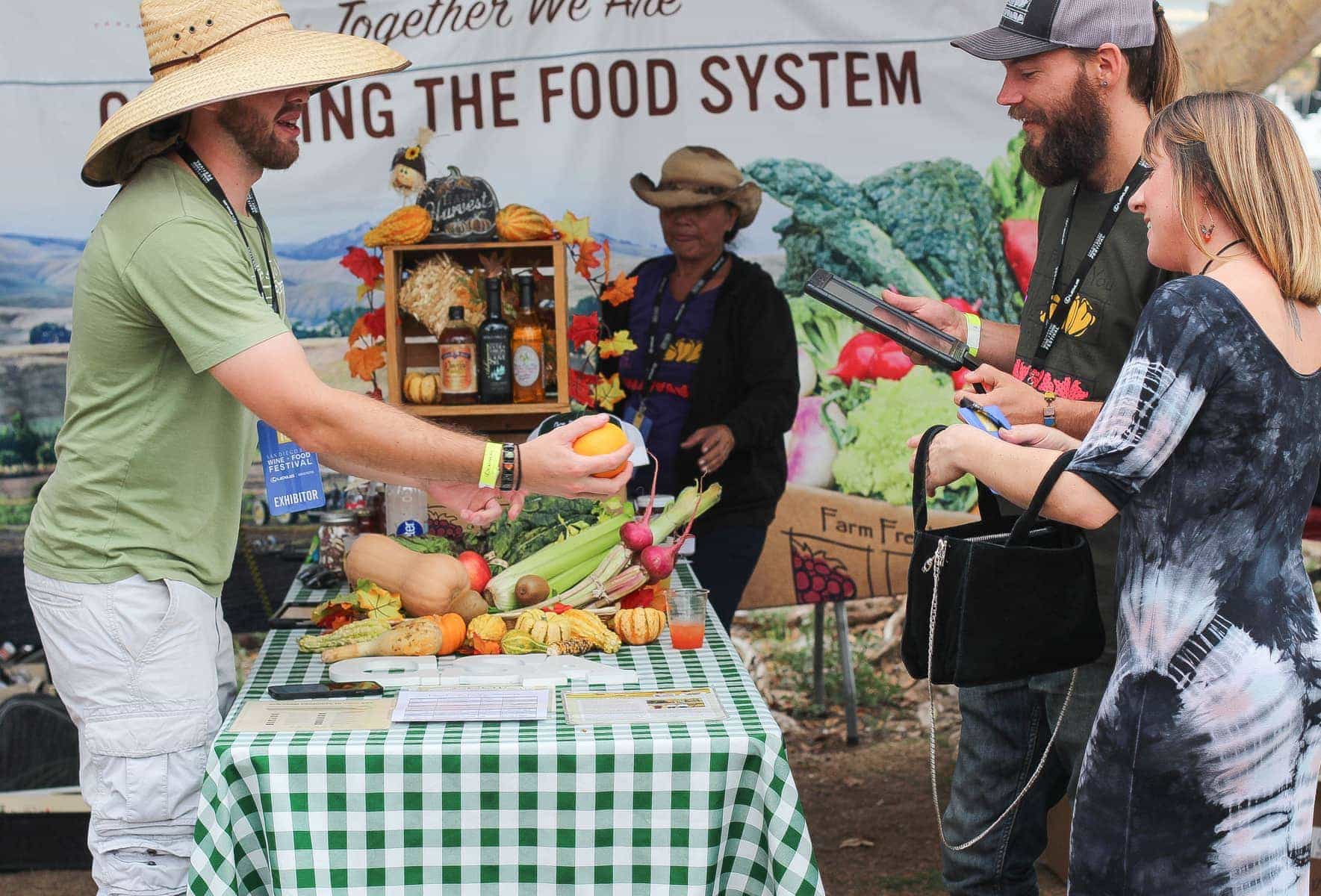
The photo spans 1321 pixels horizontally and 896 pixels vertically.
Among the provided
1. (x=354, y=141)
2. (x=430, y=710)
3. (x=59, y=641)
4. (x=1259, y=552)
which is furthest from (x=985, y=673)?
(x=354, y=141)

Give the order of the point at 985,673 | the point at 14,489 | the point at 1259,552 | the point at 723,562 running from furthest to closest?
the point at 723,562 → the point at 14,489 → the point at 985,673 → the point at 1259,552

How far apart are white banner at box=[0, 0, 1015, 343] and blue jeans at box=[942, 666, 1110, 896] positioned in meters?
2.34

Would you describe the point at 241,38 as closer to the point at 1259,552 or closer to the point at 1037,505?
the point at 1037,505

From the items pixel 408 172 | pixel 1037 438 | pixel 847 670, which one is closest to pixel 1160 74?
pixel 1037 438

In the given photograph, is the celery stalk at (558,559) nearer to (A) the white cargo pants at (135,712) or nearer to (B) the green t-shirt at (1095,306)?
(A) the white cargo pants at (135,712)

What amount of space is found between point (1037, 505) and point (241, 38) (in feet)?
5.65

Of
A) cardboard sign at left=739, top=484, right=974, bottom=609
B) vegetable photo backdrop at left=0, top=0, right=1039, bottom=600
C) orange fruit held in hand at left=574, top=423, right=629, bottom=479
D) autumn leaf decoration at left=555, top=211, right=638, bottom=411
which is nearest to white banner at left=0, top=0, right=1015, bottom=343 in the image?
vegetable photo backdrop at left=0, top=0, right=1039, bottom=600

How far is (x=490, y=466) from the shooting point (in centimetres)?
237

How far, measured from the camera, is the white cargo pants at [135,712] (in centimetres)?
241

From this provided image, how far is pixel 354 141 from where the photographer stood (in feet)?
14.7

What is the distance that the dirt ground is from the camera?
13.9ft

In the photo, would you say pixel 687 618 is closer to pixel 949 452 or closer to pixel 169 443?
pixel 949 452

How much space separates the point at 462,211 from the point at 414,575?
137cm

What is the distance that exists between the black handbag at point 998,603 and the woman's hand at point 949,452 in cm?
2
